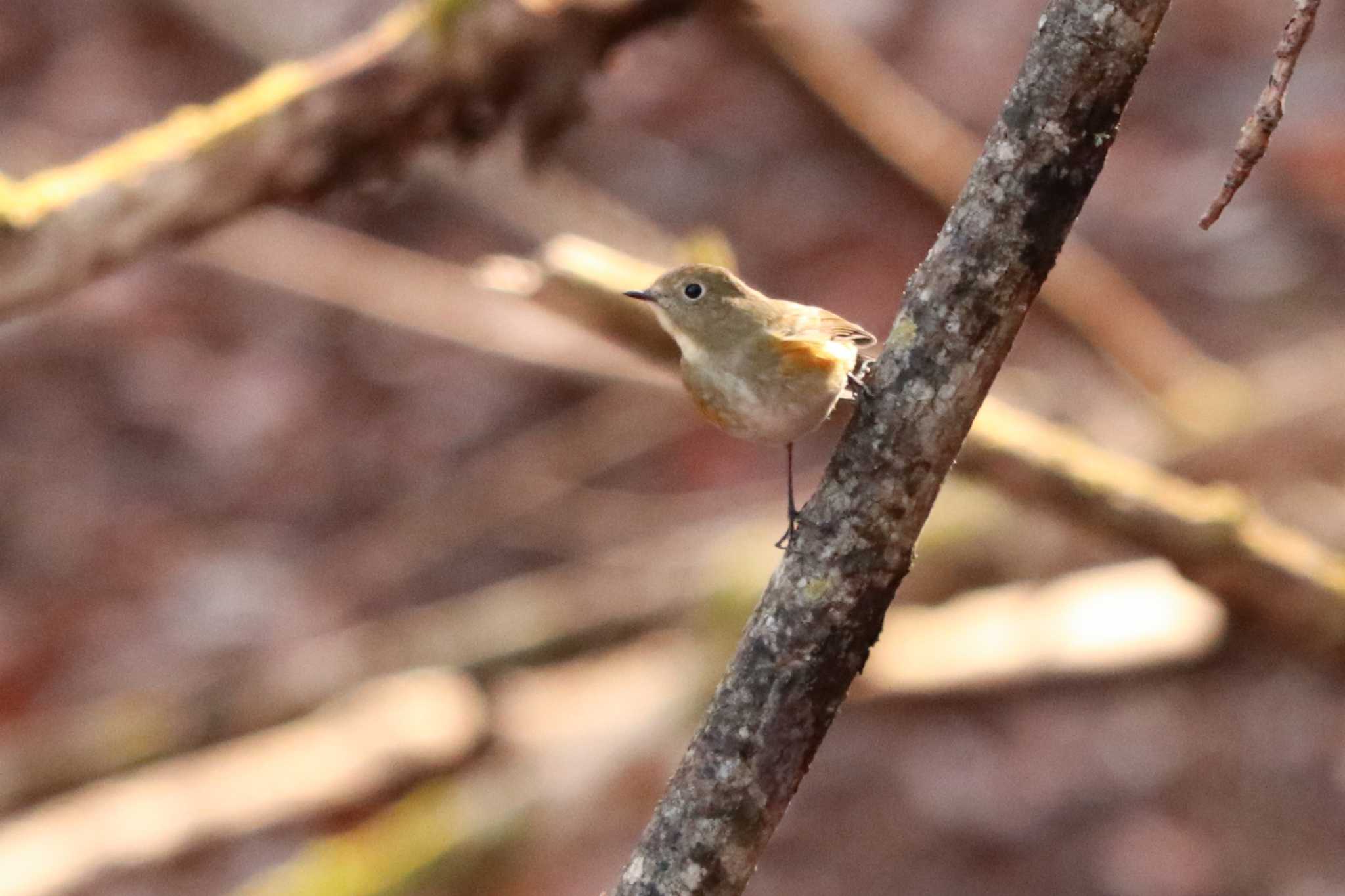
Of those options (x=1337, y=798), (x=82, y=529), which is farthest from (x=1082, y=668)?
(x=82, y=529)

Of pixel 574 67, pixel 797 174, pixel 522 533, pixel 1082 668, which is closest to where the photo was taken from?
pixel 574 67

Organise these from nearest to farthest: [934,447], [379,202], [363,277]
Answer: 1. [934,447]
2. [379,202]
3. [363,277]

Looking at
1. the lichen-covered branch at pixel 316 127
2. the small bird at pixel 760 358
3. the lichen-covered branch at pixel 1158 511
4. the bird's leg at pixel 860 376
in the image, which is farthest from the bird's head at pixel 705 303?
the lichen-covered branch at pixel 1158 511

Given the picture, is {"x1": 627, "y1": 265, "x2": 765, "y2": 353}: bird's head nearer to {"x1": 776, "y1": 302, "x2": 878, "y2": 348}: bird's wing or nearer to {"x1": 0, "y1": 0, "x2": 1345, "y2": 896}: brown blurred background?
{"x1": 776, "y1": 302, "x2": 878, "y2": 348}: bird's wing

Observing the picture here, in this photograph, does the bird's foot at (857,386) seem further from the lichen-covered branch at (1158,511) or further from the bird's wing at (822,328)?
the lichen-covered branch at (1158,511)

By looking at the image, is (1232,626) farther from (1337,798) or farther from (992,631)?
(1337,798)

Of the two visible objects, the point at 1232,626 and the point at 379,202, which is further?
the point at 1232,626

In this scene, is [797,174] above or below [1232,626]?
above

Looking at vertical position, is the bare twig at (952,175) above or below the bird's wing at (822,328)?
above
